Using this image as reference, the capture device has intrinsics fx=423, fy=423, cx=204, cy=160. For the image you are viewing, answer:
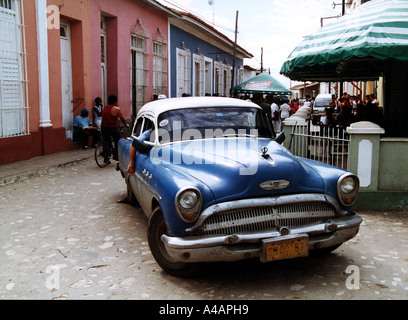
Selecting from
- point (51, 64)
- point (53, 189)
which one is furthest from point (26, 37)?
point (53, 189)

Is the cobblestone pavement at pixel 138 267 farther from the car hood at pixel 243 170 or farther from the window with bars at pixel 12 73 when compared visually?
the window with bars at pixel 12 73

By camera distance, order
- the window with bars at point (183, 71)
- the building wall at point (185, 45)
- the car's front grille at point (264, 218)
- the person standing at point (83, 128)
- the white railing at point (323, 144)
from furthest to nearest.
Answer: the window with bars at point (183, 71), the building wall at point (185, 45), the person standing at point (83, 128), the white railing at point (323, 144), the car's front grille at point (264, 218)

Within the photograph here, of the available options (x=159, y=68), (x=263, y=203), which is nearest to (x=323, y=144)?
(x=263, y=203)

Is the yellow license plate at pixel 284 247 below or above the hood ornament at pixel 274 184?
below

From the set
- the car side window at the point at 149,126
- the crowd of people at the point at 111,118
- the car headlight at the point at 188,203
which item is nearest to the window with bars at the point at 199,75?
the crowd of people at the point at 111,118

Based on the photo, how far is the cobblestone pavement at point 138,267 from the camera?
3.65 meters

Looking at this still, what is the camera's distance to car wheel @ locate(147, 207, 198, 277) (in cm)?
391

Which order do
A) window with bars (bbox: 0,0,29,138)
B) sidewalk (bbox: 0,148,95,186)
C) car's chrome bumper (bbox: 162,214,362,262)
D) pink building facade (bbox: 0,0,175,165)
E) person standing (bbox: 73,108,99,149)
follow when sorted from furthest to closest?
person standing (bbox: 73,108,99,149), pink building facade (bbox: 0,0,175,165), window with bars (bbox: 0,0,29,138), sidewalk (bbox: 0,148,95,186), car's chrome bumper (bbox: 162,214,362,262)

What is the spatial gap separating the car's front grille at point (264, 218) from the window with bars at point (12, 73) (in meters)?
7.29

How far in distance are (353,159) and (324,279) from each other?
2.89 m

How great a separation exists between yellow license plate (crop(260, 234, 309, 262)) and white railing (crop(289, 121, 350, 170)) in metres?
3.17

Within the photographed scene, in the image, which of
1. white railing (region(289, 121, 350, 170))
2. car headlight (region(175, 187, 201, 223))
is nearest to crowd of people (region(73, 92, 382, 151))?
white railing (region(289, 121, 350, 170))

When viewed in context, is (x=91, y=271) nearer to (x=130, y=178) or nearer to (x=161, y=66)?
(x=130, y=178)

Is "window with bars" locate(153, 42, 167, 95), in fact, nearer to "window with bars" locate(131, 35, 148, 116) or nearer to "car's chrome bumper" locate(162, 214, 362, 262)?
"window with bars" locate(131, 35, 148, 116)
